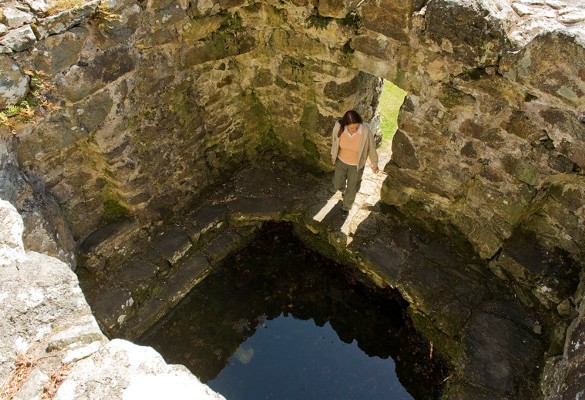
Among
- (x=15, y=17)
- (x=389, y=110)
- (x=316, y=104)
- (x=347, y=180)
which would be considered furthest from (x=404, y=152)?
(x=15, y=17)

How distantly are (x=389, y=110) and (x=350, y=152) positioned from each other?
A: 11.5ft

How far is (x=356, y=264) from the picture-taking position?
18.1 feet

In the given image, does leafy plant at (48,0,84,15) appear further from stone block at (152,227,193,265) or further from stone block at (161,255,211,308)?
stone block at (161,255,211,308)

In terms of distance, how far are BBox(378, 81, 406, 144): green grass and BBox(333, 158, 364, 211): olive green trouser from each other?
65.3 inches

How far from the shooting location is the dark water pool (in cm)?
476

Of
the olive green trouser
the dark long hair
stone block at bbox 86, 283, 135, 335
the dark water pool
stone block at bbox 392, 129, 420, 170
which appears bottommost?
the dark water pool

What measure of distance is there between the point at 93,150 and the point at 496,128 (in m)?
3.89

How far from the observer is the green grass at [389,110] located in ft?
24.7

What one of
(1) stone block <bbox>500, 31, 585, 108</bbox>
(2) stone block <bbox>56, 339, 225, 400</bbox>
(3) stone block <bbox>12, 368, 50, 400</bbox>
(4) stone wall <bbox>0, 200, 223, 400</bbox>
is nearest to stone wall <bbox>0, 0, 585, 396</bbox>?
(1) stone block <bbox>500, 31, 585, 108</bbox>

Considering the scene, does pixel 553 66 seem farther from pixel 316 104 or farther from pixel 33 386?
pixel 33 386

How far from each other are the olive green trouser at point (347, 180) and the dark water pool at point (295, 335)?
84 centimetres

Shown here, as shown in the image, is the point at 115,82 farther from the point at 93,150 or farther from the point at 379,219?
the point at 379,219

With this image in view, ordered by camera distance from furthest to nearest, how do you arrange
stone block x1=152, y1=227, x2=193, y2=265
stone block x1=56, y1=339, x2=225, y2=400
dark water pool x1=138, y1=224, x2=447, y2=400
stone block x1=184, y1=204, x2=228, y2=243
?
1. stone block x1=184, y1=204, x2=228, y2=243
2. stone block x1=152, y1=227, x2=193, y2=265
3. dark water pool x1=138, y1=224, x2=447, y2=400
4. stone block x1=56, y1=339, x2=225, y2=400

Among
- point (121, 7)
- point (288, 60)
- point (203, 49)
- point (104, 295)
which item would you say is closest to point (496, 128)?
point (288, 60)
